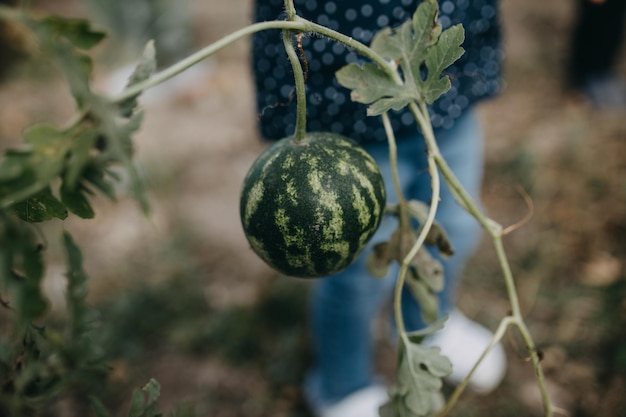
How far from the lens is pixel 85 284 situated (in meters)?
1.05

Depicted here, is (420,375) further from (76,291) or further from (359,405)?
(359,405)

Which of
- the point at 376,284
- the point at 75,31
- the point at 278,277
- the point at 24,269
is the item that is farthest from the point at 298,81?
the point at 278,277

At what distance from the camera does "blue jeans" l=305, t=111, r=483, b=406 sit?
1497 mm

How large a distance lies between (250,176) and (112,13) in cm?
334

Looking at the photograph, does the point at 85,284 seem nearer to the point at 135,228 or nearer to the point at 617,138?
the point at 135,228

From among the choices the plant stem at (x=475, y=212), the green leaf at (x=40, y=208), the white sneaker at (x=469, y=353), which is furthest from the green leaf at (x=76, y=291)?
the white sneaker at (x=469, y=353)

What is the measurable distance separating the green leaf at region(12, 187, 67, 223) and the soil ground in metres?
1.07

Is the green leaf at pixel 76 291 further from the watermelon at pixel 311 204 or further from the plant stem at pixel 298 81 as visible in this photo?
the plant stem at pixel 298 81

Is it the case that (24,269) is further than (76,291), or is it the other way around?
(76,291)

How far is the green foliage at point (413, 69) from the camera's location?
2.71 ft

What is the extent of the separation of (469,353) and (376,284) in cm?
60

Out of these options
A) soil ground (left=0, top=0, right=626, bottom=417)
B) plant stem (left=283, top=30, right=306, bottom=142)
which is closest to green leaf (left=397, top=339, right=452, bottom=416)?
plant stem (left=283, top=30, right=306, bottom=142)

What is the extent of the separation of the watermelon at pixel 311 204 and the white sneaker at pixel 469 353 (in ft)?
3.65

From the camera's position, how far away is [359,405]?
5.90ft
